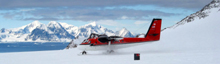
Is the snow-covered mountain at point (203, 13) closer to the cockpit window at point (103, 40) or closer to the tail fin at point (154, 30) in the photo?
the tail fin at point (154, 30)

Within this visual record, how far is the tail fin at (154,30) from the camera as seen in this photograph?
33969mm

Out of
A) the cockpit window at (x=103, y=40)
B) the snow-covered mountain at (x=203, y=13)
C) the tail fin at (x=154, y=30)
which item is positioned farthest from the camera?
the snow-covered mountain at (x=203, y=13)

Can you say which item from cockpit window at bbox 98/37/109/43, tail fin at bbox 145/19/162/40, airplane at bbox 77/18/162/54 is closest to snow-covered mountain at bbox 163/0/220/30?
tail fin at bbox 145/19/162/40

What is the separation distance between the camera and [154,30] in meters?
34.2

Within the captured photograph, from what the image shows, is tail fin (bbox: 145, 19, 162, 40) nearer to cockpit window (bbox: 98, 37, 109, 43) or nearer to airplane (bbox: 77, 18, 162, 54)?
airplane (bbox: 77, 18, 162, 54)

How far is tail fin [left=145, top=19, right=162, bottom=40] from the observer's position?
33969mm

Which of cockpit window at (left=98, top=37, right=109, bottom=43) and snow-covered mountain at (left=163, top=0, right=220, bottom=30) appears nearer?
cockpit window at (left=98, top=37, right=109, bottom=43)

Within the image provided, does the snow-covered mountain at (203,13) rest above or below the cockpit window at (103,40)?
above

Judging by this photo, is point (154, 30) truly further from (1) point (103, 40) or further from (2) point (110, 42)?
(1) point (103, 40)

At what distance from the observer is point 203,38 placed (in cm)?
4484

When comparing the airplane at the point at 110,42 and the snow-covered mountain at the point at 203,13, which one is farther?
the snow-covered mountain at the point at 203,13

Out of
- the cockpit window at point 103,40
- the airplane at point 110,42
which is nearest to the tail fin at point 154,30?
the airplane at point 110,42

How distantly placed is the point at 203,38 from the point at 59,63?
3190 cm

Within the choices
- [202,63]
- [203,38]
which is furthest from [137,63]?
[203,38]
